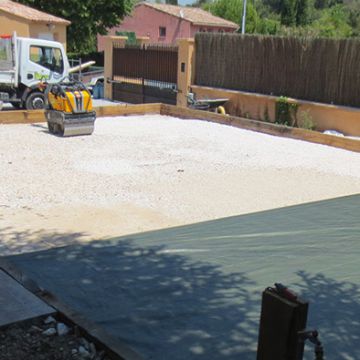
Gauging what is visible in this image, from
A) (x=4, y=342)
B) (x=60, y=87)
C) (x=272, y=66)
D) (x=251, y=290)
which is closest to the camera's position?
(x=4, y=342)

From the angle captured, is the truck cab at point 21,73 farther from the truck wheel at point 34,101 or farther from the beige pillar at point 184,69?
the beige pillar at point 184,69

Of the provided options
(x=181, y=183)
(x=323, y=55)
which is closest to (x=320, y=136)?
(x=323, y=55)

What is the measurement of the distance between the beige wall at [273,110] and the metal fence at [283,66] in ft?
0.76

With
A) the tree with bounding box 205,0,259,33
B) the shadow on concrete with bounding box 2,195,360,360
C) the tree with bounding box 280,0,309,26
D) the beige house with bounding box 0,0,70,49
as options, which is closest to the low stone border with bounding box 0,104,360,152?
the shadow on concrete with bounding box 2,195,360,360

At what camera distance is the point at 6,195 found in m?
7.75

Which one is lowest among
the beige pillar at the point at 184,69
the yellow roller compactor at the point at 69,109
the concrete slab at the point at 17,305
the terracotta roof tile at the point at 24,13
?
the concrete slab at the point at 17,305

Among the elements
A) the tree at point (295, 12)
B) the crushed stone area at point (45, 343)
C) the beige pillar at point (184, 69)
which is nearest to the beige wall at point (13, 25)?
the beige pillar at point (184, 69)

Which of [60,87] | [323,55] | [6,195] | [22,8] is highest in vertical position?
[22,8]

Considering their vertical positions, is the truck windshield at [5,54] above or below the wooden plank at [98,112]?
above

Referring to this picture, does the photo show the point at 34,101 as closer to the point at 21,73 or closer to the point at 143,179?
the point at 21,73

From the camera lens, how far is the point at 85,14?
3152 cm

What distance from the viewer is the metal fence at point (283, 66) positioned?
549 inches

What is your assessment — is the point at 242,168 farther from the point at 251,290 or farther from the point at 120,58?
the point at 120,58

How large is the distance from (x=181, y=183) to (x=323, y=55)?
24.4ft
